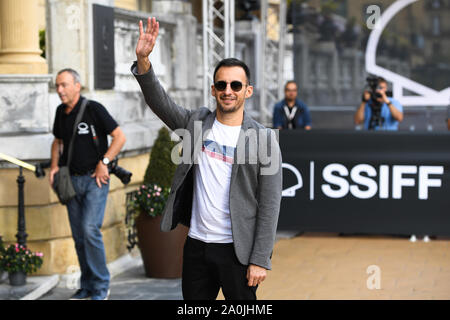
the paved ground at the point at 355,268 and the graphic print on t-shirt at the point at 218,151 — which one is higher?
the graphic print on t-shirt at the point at 218,151

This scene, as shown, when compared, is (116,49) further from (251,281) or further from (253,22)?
(253,22)

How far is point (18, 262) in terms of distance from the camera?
7.80 meters

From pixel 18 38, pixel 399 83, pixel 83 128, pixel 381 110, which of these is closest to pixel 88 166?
pixel 83 128

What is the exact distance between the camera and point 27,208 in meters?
8.35

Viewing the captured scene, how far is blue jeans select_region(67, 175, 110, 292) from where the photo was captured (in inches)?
295

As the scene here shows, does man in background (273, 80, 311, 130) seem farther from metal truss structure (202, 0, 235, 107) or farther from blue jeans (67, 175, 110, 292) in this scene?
blue jeans (67, 175, 110, 292)

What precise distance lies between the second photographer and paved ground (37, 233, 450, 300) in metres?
1.64

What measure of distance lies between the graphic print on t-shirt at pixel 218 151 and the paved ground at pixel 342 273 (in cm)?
347

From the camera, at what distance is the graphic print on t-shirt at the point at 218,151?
4617mm

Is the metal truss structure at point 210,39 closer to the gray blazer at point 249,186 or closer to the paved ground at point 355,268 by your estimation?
the paved ground at point 355,268

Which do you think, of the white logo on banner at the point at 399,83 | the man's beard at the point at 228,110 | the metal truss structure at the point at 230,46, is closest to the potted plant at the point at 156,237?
the metal truss structure at the point at 230,46

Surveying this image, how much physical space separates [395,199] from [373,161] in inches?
20.8

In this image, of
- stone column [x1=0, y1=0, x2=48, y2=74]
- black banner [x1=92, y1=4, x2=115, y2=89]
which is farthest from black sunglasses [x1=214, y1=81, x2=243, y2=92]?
black banner [x1=92, y1=4, x2=115, y2=89]

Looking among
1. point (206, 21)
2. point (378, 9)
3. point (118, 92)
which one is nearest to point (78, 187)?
point (118, 92)
